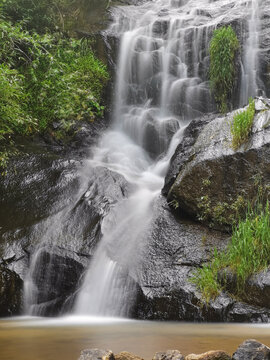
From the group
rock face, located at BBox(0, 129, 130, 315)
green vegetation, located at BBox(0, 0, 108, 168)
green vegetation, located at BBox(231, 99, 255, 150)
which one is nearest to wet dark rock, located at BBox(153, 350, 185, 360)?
rock face, located at BBox(0, 129, 130, 315)

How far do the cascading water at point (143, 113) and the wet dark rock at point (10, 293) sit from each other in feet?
0.43

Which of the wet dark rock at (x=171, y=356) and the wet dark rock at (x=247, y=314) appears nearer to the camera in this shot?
the wet dark rock at (x=171, y=356)

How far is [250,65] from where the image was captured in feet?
32.1

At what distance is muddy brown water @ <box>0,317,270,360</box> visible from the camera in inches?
113

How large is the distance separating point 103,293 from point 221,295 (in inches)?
59.9

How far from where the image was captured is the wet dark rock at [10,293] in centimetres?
492


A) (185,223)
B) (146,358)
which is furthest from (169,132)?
(146,358)

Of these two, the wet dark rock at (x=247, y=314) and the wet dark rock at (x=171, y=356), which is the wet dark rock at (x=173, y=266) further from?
the wet dark rock at (x=171, y=356)

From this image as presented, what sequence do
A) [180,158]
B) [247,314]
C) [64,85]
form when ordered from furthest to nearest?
[64,85] < [180,158] < [247,314]

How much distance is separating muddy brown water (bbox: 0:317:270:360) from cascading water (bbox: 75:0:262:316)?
0.90 metres

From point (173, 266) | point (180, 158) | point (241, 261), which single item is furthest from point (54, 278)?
point (180, 158)

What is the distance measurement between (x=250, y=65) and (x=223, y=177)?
5444mm

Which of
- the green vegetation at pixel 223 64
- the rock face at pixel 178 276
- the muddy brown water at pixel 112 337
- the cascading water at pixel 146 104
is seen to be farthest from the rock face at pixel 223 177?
the green vegetation at pixel 223 64

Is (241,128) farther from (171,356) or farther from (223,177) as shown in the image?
(171,356)
